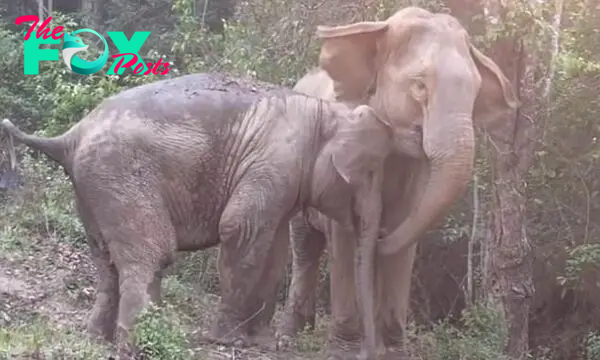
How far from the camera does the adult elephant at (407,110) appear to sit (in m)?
5.98

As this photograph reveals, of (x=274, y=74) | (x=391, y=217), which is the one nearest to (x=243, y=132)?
(x=391, y=217)

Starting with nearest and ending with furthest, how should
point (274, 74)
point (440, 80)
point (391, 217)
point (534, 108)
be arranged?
1. point (440, 80)
2. point (391, 217)
3. point (534, 108)
4. point (274, 74)

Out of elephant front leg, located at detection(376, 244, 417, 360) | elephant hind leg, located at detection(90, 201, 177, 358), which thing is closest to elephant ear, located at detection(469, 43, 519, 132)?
elephant front leg, located at detection(376, 244, 417, 360)

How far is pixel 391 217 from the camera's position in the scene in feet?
21.6

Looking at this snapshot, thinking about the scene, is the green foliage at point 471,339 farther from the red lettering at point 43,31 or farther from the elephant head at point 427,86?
the red lettering at point 43,31

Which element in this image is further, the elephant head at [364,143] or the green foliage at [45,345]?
the elephant head at [364,143]

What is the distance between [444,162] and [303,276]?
2545 millimetres

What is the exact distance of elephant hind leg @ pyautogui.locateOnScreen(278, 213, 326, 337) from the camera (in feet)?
26.3

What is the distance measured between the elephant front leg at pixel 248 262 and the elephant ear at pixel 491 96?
1538 mm

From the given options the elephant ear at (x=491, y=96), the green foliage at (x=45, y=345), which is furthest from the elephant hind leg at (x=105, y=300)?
the elephant ear at (x=491, y=96)

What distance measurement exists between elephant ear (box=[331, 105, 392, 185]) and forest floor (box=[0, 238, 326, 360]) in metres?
1.22

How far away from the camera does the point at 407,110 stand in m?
6.29

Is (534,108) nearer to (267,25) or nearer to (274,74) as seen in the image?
(274,74)

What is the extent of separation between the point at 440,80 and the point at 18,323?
123 inches
